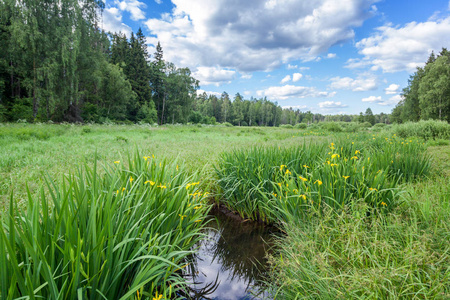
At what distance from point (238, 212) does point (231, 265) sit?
160 cm

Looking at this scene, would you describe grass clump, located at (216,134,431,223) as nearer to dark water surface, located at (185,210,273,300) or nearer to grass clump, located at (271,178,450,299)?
grass clump, located at (271,178,450,299)

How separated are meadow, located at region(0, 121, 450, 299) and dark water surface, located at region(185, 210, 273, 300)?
0.74ft

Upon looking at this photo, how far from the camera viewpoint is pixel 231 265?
2.77m

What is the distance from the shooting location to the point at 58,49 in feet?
63.6

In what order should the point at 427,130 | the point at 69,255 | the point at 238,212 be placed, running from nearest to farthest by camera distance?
1. the point at 69,255
2. the point at 238,212
3. the point at 427,130

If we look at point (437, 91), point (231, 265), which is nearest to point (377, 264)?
point (231, 265)

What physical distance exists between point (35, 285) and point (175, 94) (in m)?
47.1

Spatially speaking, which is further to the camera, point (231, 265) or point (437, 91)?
point (437, 91)

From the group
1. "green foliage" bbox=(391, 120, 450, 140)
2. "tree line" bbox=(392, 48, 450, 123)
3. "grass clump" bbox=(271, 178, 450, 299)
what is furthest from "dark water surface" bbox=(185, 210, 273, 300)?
"tree line" bbox=(392, 48, 450, 123)

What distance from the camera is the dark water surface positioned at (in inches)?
91.9

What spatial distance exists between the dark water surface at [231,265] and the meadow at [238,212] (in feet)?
0.74

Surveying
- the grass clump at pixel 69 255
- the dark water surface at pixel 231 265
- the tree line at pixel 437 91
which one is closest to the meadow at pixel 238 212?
the grass clump at pixel 69 255

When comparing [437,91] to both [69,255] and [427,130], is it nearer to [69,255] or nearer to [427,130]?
[427,130]

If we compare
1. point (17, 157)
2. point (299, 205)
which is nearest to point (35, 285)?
point (299, 205)
